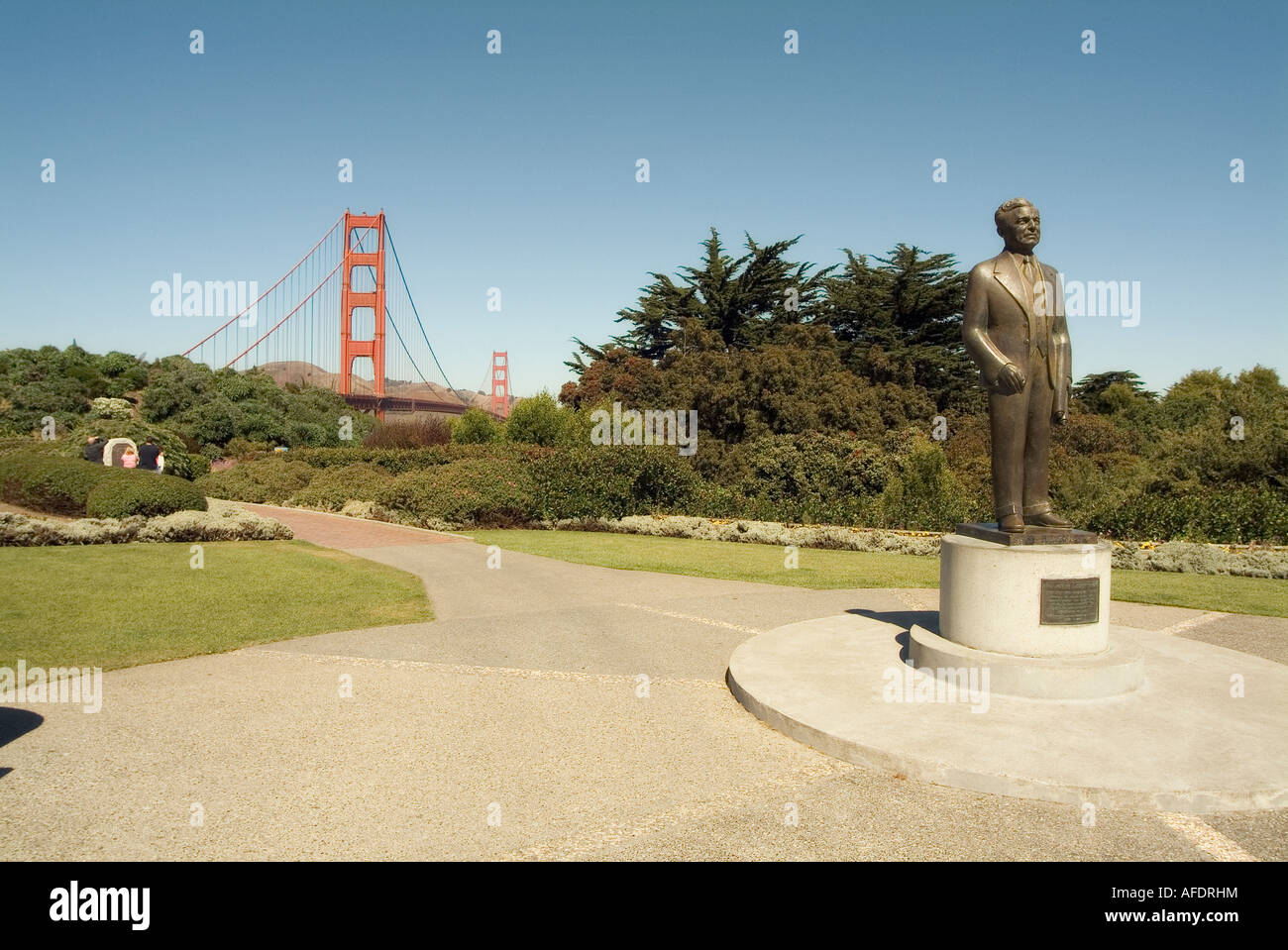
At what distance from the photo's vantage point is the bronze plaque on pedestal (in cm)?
614

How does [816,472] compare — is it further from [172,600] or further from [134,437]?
[134,437]

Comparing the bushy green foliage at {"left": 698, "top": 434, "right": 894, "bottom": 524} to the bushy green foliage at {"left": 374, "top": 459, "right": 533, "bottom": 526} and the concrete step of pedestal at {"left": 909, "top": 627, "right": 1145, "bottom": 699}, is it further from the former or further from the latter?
the concrete step of pedestal at {"left": 909, "top": 627, "right": 1145, "bottom": 699}

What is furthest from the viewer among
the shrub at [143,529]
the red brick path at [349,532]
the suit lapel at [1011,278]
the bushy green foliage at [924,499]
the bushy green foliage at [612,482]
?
the bushy green foliage at [612,482]

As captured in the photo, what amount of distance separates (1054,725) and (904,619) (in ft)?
10.7

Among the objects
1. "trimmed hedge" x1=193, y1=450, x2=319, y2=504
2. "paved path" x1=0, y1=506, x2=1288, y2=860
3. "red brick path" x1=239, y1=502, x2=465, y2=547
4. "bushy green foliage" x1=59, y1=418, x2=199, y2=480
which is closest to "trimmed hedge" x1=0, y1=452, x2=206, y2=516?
"red brick path" x1=239, y1=502, x2=465, y2=547

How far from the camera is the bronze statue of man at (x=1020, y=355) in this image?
6.49 metres

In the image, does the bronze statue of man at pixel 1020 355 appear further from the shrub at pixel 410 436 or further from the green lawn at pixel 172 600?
the shrub at pixel 410 436

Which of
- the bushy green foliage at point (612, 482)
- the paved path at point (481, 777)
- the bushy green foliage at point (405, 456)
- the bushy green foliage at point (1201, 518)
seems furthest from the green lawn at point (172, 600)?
the bushy green foliage at point (1201, 518)

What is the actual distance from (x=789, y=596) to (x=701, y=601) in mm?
1185

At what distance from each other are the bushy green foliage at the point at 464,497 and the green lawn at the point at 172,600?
4.70 meters

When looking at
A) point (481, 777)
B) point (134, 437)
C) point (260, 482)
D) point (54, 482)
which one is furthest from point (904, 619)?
point (134, 437)

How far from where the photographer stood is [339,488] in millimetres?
21516
